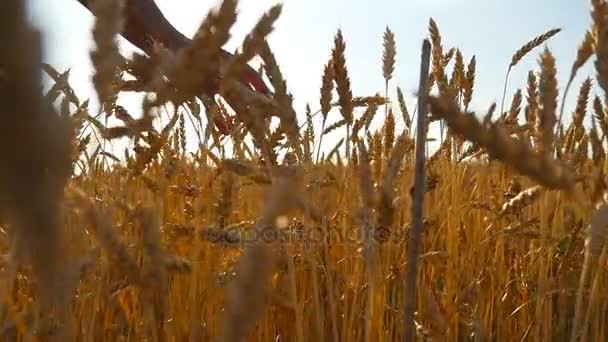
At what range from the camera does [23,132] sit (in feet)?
0.46

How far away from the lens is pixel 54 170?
15 cm

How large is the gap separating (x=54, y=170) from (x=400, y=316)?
33.7 inches

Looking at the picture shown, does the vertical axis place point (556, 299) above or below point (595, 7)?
below

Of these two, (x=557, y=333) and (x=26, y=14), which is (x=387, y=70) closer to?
(x=557, y=333)

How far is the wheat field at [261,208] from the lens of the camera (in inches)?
6.7

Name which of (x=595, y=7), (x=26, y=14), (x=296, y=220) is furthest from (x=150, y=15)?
(x=26, y=14)

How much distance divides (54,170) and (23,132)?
2 cm

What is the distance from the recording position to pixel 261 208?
28cm

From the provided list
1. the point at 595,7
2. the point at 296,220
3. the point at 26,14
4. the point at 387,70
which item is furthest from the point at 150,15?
the point at 26,14

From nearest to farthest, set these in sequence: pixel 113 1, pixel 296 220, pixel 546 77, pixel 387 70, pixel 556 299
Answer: pixel 113 1 < pixel 546 77 < pixel 296 220 < pixel 556 299 < pixel 387 70

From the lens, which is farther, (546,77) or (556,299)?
(556,299)

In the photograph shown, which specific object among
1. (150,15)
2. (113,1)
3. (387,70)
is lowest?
(113,1)

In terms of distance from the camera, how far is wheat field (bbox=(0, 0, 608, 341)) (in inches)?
6.7

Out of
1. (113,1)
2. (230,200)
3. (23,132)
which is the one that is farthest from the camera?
(230,200)
